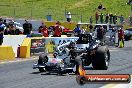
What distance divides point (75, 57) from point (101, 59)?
6.80ft

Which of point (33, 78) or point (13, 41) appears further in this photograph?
point (13, 41)

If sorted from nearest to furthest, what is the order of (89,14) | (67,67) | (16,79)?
1. (16,79)
2. (67,67)
3. (89,14)

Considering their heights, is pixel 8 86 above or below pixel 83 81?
below

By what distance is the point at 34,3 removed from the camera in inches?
2554

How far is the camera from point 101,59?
18.6m

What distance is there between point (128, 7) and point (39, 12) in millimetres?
15837

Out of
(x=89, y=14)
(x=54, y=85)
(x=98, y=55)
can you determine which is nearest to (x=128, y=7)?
(x=89, y=14)

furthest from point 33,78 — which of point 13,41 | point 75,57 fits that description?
point 13,41

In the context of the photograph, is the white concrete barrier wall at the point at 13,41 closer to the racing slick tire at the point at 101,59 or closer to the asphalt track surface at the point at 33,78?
the asphalt track surface at the point at 33,78

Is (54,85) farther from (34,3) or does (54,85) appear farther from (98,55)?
(34,3)

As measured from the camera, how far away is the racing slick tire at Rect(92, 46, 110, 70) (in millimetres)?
18469

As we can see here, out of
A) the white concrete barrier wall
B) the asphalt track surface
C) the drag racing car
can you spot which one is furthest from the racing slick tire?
the white concrete barrier wall

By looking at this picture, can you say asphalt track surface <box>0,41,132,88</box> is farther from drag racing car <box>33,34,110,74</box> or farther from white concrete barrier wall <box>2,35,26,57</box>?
white concrete barrier wall <box>2,35,26,57</box>

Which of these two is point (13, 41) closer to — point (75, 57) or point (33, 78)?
point (75, 57)
